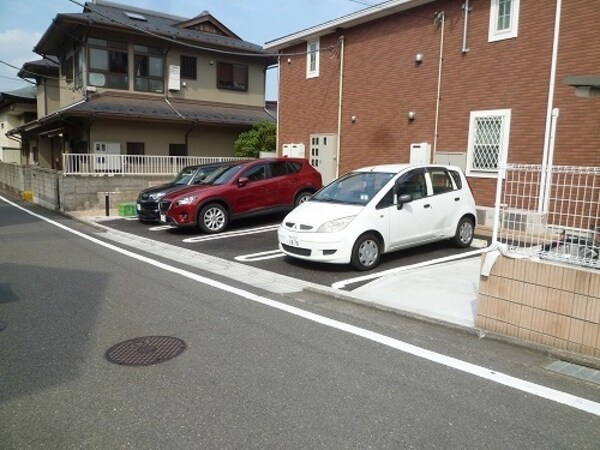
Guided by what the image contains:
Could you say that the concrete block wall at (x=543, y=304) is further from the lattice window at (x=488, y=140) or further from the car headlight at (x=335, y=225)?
the lattice window at (x=488, y=140)

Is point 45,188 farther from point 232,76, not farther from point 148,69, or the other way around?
point 232,76

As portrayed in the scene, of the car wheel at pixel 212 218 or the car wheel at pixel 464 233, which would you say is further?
the car wheel at pixel 212 218

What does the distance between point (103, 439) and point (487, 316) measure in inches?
140

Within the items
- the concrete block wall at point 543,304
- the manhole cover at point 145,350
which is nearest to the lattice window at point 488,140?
the concrete block wall at point 543,304

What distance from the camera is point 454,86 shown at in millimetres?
11664

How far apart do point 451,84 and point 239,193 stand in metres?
5.83

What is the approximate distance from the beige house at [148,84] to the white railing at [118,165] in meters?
2.59

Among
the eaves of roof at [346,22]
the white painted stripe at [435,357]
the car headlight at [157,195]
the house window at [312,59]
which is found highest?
the eaves of roof at [346,22]

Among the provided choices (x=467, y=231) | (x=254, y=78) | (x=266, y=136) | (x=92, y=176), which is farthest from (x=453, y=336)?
(x=254, y=78)

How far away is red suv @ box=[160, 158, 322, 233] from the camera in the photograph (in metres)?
10.9

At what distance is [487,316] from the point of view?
470 cm

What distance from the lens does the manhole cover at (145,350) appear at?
13.2 ft

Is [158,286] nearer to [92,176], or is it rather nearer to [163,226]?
[163,226]

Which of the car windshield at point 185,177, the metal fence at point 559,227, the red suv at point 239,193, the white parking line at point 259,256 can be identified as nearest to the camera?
the metal fence at point 559,227
